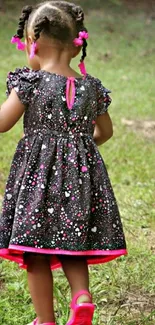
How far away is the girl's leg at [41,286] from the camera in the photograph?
2914 mm

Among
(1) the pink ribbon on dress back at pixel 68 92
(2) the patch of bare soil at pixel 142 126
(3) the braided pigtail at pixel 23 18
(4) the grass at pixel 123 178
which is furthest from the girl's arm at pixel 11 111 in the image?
(2) the patch of bare soil at pixel 142 126

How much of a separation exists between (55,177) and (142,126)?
5.95 meters

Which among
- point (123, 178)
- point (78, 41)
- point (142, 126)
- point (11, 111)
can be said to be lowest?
point (11, 111)

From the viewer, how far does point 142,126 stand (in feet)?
28.7

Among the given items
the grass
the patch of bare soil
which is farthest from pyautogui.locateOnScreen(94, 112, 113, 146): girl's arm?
the patch of bare soil

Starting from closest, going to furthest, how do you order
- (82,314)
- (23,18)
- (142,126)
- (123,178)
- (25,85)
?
1. (82,314)
2. (25,85)
3. (23,18)
4. (123,178)
5. (142,126)

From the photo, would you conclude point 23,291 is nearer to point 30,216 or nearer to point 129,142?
point 30,216

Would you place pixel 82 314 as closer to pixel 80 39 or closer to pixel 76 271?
→ pixel 76 271

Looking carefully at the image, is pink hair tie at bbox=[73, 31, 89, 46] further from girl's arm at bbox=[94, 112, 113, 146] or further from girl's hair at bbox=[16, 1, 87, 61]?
girl's arm at bbox=[94, 112, 113, 146]

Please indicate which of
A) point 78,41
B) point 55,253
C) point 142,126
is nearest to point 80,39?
point 78,41

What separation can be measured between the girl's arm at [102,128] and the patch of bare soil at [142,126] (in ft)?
16.5

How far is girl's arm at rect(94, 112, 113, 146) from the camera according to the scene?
320cm

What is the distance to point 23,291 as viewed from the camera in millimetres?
3574

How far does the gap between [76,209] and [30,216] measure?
17cm
